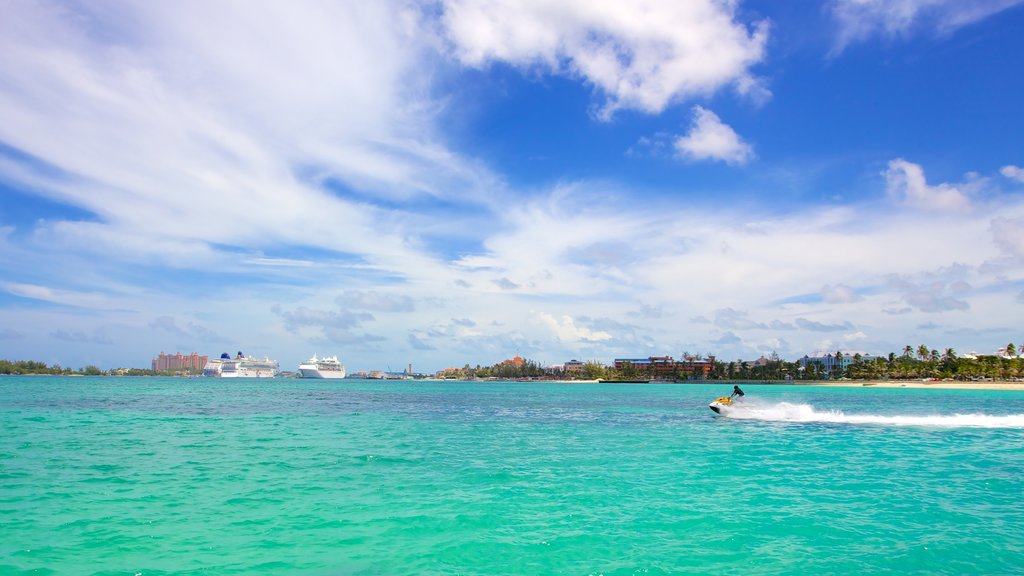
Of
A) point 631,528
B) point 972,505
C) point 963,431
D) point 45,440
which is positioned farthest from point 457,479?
point 963,431

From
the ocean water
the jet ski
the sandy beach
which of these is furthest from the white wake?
the sandy beach

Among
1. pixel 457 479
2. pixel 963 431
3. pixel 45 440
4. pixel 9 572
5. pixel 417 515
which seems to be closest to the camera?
pixel 9 572

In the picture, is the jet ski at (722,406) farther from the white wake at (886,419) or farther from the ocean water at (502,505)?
the ocean water at (502,505)

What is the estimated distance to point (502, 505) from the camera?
16891 millimetres

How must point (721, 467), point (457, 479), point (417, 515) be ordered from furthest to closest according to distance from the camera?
point (721, 467), point (457, 479), point (417, 515)

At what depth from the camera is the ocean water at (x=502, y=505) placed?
12.2 m

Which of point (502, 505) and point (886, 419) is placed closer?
point (502, 505)

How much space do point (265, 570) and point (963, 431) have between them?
43685 millimetres

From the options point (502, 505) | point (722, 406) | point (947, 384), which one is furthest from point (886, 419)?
point (947, 384)

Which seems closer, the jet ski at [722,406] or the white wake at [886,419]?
the white wake at [886,419]

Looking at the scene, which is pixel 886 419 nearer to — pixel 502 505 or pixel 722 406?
pixel 722 406

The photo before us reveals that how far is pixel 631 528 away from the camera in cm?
1457

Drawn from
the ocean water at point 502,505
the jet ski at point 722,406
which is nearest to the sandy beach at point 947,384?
the jet ski at point 722,406

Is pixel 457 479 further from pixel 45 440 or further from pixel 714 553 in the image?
pixel 45 440
